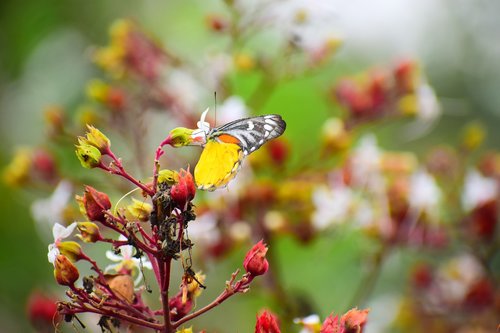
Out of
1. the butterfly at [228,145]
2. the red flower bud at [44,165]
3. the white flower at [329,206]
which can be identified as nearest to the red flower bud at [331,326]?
the butterfly at [228,145]

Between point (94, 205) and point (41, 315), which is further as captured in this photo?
point (41, 315)

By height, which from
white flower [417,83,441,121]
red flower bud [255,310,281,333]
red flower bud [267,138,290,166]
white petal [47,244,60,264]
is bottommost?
red flower bud [255,310,281,333]

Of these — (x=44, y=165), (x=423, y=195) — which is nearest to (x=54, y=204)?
(x=44, y=165)

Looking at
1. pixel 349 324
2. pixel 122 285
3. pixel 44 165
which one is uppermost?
pixel 44 165

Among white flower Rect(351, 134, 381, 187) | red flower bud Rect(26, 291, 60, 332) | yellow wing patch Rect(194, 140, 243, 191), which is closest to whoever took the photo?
yellow wing patch Rect(194, 140, 243, 191)

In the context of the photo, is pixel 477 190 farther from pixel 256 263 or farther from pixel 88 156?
pixel 88 156

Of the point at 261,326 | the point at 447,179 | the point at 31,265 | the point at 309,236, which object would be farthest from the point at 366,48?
the point at 261,326

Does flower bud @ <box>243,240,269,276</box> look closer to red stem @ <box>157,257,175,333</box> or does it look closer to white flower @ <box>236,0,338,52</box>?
red stem @ <box>157,257,175,333</box>

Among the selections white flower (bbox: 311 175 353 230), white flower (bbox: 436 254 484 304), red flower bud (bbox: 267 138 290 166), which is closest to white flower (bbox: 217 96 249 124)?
red flower bud (bbox: 267 138 290 166)
